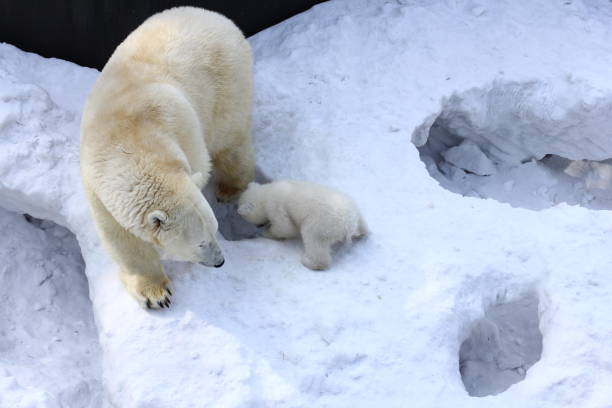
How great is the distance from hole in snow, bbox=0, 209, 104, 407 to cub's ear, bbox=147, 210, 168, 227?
120 cm

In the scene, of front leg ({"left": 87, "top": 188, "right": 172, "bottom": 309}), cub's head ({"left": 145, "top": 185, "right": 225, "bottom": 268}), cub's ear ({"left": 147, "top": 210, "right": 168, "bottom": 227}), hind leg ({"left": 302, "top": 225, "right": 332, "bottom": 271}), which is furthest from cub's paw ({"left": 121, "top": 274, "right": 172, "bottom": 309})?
hind leg ({"left": 302, "top": 225, "right": 332, "bottom": 271})

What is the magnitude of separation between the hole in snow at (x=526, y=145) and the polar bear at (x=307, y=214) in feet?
4.13

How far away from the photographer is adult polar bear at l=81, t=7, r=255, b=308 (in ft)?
11.4

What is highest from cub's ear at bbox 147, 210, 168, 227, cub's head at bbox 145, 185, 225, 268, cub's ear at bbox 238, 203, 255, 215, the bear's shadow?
cub's ear at bbox 147, 210, 168, 227

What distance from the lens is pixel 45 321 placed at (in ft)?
14.5

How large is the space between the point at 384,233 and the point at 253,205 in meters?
0.82

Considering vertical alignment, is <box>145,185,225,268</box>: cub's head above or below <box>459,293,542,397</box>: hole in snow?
above

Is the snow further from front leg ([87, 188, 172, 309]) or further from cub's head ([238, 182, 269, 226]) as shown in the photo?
cub's head ([238, 182, 269, 226])

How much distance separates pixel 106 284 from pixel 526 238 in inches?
95.0

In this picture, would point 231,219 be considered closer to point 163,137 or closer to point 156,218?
point 163,137

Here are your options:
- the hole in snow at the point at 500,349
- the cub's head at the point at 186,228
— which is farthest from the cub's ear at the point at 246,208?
the hole in snow at the point at 500,349

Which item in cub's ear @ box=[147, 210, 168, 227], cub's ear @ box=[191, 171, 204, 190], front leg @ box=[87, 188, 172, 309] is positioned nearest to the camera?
cub's ear @ box=[147, 210, 168, 227]

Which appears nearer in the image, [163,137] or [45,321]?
[163,137]

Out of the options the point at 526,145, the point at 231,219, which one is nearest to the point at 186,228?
the point at 231,219
